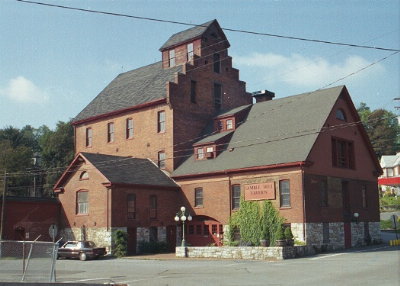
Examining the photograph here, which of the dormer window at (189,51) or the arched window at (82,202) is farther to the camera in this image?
the dormer window at (189,51)

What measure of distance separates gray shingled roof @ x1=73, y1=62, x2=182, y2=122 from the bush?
13.9m

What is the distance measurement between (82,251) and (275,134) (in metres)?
17.2

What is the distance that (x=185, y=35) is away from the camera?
50.3 m

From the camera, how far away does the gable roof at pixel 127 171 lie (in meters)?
38.6

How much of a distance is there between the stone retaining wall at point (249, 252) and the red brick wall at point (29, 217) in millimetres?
13796

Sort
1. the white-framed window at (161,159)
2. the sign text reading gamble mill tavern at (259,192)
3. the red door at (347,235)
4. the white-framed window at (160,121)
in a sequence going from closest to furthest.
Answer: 1. the sign text reading gamble mill tavern at (259,192)
2. the red door at (347,235)
3. the white-framed window at (161,159)
4. the white-framed window at (160,121)

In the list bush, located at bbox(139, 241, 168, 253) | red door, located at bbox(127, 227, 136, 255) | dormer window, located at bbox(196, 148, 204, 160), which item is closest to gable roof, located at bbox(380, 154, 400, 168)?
dormer window, located at bbox(196, 148, 204, 160)

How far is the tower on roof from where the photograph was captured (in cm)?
4806

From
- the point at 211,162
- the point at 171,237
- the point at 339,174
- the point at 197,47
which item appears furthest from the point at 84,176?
the point at 339,174

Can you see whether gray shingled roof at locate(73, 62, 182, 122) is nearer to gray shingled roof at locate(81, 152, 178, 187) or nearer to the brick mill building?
the brick mill building

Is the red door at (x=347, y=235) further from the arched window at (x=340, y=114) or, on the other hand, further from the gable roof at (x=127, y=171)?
the gable roof at (x=127, y=171)

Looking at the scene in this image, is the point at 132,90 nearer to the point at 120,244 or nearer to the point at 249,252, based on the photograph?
the point at 120,244

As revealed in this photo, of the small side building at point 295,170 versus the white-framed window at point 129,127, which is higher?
the white-framed window at point 129,127

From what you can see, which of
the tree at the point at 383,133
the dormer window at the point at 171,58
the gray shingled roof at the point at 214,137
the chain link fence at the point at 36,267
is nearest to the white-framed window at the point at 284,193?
the gray shingled roof at the point at 214,137
